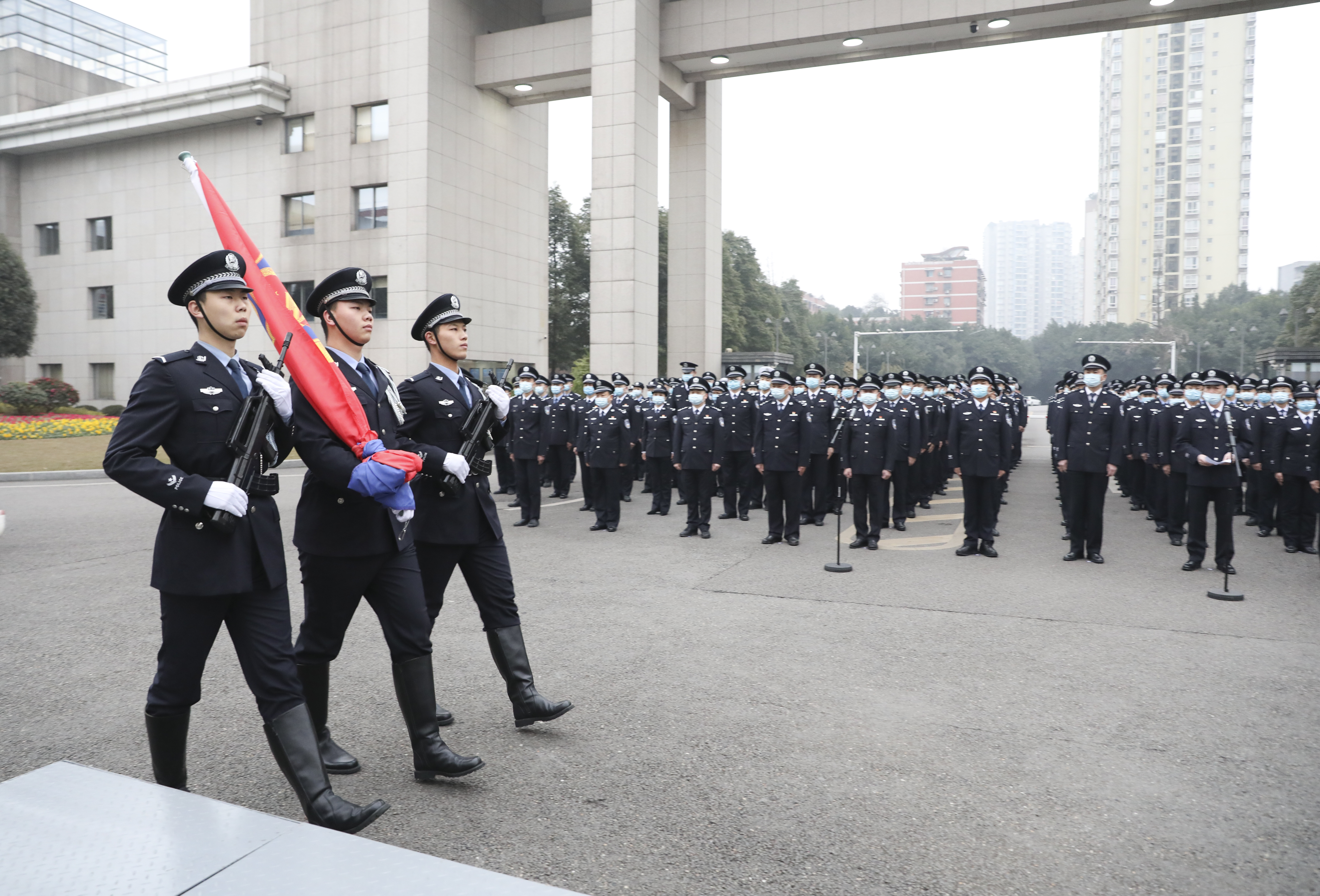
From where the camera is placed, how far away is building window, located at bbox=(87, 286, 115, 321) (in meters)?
39.7

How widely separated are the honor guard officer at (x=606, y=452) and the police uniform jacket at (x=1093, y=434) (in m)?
5.70

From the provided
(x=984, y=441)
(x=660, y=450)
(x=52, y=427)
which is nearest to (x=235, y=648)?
(x=984, y=441)

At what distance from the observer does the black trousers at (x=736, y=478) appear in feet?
45.5

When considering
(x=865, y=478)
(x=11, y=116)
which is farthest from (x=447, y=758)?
(x=11, y=116)

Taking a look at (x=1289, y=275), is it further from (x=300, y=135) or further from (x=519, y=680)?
(x=519, y=680)

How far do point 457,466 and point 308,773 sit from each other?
1489mm

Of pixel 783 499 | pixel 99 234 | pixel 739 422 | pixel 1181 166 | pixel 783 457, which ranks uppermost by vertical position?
pixel 1181 166

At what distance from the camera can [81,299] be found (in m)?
40.2

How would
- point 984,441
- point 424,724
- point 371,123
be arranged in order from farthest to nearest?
point 371,123 → point 984,441 → point 424,724

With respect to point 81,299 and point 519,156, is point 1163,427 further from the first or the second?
point 81,299

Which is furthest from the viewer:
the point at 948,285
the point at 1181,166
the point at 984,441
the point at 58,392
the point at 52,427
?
the point at 948,285

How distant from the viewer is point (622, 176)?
26.0 m

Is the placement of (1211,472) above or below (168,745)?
above

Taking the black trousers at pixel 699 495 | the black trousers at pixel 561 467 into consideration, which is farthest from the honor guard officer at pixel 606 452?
the black trousers at pixel 561 467
